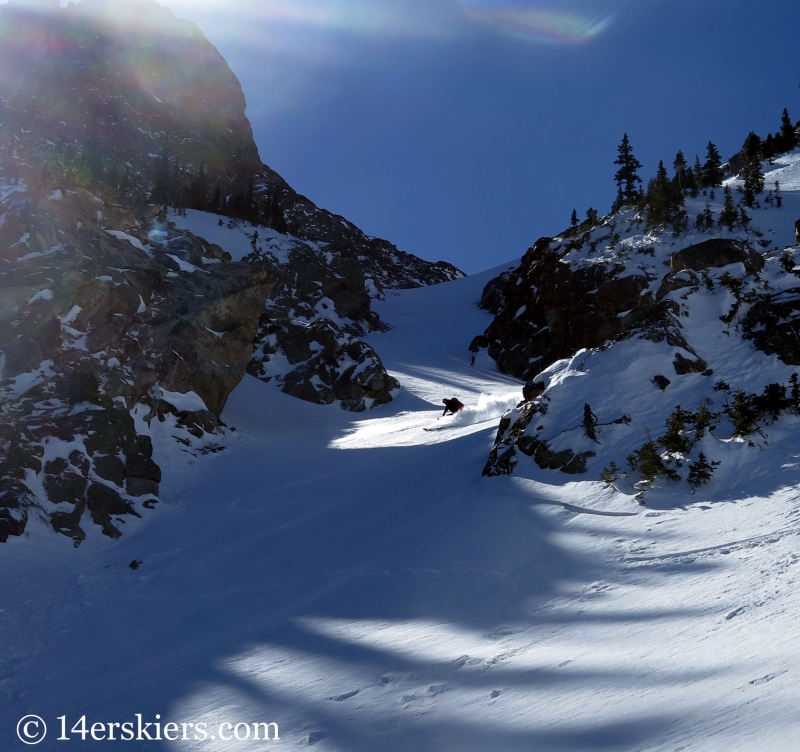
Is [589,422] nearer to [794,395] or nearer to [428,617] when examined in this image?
[794,395]

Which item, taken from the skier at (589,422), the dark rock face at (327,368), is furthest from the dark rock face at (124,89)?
the skier at (589,422)

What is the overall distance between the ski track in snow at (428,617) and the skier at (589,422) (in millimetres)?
1036

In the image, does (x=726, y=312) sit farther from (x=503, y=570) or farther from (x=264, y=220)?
(x=264, y=220)

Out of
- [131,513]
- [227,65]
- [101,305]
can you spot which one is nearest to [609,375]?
[131,513]

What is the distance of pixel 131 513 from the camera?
1478 cm

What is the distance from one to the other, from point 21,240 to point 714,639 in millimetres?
20194

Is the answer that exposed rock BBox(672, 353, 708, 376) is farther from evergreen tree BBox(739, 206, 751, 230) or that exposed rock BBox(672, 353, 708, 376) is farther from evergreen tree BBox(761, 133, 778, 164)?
evergreen tree BBox(761, 133, 778, 164)

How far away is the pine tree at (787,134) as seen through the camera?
44156 millimetres

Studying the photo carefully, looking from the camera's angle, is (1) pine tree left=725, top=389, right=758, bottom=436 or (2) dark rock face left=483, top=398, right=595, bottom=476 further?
(2) dark rock face left=483, top=398, right=595, bottom=476

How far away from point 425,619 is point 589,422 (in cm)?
572

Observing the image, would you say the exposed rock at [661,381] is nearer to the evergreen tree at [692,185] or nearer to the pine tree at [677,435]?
the pine tree at [677,435]

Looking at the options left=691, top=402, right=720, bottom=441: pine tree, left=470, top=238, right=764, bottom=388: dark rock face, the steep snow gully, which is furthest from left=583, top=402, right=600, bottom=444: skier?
left=470, top=238, right=764, bottom=388: dark rock face

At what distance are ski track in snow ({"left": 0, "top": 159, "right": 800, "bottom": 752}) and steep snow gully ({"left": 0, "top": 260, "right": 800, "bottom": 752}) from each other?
0.10 feet

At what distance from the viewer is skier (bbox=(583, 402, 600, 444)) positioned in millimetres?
11500
